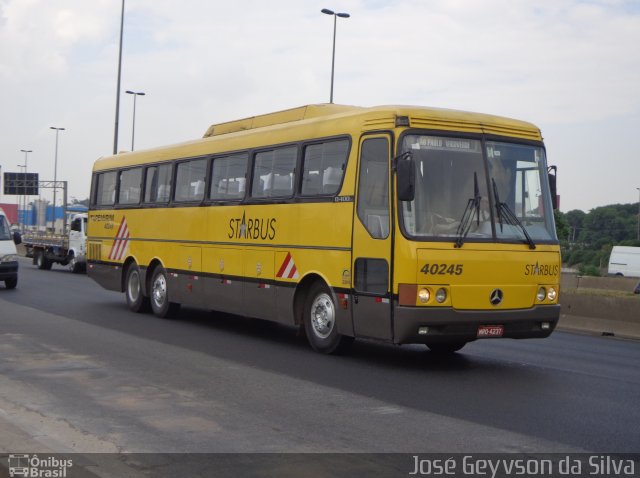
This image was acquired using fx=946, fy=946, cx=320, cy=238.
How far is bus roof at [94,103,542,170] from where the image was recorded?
11664 millimetres

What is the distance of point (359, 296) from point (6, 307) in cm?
977

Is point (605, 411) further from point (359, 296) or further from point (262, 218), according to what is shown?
point (262, 218)

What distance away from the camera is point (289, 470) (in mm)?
6398

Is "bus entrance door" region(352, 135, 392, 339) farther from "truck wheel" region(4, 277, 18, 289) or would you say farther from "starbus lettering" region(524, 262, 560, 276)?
"truck wheel" region(4, 277, 18, 289)

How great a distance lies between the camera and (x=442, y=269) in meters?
11.1

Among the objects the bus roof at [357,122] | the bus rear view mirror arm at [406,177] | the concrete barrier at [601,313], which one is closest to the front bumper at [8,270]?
the bus roof at [357,122]

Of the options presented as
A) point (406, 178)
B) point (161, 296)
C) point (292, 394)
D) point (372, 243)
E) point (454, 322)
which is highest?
point (406, 178)

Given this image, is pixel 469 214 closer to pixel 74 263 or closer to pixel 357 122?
pixel 357 122

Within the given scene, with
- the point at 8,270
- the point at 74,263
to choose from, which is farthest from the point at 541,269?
the point at 74,263

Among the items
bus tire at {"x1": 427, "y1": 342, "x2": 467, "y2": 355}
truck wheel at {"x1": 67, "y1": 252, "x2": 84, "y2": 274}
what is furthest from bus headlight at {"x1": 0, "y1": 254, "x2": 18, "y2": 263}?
bus tire at {"x1": 427, "y1": 342, "x2": 467, "y2": 355}

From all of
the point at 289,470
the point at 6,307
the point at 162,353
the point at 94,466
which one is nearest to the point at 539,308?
the point at 162,353

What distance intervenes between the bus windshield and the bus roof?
0.63 feet

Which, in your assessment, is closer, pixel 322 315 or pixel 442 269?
pixel 442 269

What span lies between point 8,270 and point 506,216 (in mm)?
16599
